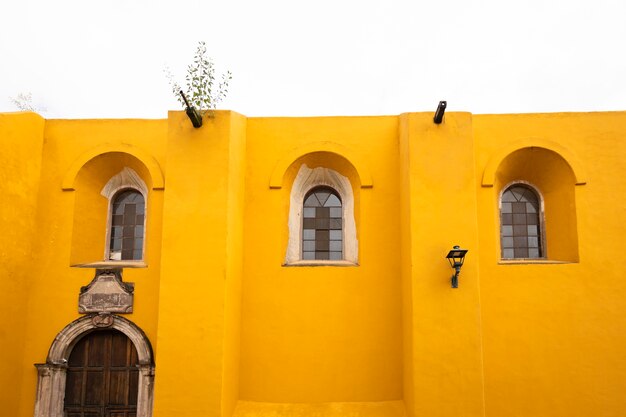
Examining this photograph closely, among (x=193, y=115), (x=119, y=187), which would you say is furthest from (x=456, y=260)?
(x=119, y=187)

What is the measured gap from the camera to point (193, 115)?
6.87m

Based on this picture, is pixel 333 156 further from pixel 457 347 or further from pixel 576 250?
pixel 576 250

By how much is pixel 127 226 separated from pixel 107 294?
4.11 feet

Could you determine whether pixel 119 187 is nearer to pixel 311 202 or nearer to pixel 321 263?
pixel 311 202

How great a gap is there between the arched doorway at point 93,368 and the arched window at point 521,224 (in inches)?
226

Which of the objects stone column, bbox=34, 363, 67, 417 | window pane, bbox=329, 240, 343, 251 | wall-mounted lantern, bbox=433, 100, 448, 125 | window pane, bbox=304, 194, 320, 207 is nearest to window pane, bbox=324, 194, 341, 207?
window pane, bbox=304, 194, 320, 207

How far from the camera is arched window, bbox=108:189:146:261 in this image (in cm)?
814

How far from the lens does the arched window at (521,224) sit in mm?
7871

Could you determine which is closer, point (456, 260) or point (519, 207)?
point (456, 260)

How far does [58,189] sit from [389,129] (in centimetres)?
530

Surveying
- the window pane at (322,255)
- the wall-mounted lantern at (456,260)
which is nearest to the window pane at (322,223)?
the window pane at (322,255)

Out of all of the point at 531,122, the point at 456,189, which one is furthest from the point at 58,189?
the point at 531,122

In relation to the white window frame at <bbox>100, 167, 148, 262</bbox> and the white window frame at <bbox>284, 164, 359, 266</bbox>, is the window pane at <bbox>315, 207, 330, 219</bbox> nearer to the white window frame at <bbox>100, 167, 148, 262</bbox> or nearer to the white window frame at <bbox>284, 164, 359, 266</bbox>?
the white window frame at <bbox>284, 164, 359, 266</bbox>

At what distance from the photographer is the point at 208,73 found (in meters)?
7.39
